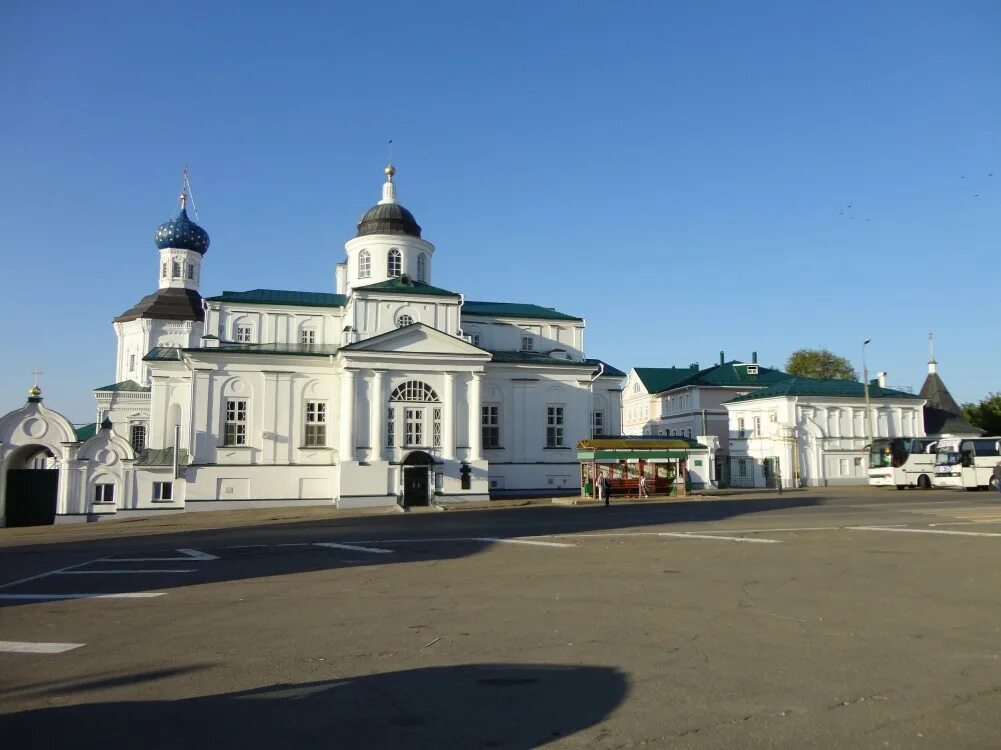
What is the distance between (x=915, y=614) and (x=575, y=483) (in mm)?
36633

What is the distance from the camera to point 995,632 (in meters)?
8.54

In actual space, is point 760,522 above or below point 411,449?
below

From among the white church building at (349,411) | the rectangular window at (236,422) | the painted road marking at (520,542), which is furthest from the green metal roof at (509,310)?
the painted road marking at (520,542)

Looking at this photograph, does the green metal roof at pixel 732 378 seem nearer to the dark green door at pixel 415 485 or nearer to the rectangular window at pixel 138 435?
the dark green door at pixel 415 485

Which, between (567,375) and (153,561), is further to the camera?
(567,375)

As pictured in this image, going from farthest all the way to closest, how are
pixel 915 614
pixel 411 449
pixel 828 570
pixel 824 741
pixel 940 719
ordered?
pixel 411 449
pixel 828 570
pixel 915 614
pixel 940 719
pixel 824 741

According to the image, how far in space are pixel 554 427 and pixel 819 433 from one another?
20412 millimetres

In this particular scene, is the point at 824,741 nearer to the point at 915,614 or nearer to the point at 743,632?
the point at 743,632

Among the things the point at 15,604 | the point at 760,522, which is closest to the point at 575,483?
the point at 760,522

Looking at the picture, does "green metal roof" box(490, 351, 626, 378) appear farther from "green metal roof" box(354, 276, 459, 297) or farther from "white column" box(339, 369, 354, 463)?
"white column" box(339, 369, 354, 463)

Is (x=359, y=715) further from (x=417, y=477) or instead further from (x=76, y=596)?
(x=417, y=477)

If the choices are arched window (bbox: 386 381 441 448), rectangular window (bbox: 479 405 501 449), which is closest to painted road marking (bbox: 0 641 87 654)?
arched window (bbox: 386 381 441 448)

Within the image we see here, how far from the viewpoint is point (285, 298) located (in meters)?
45.7

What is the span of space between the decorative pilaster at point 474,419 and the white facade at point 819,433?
2380 cm
